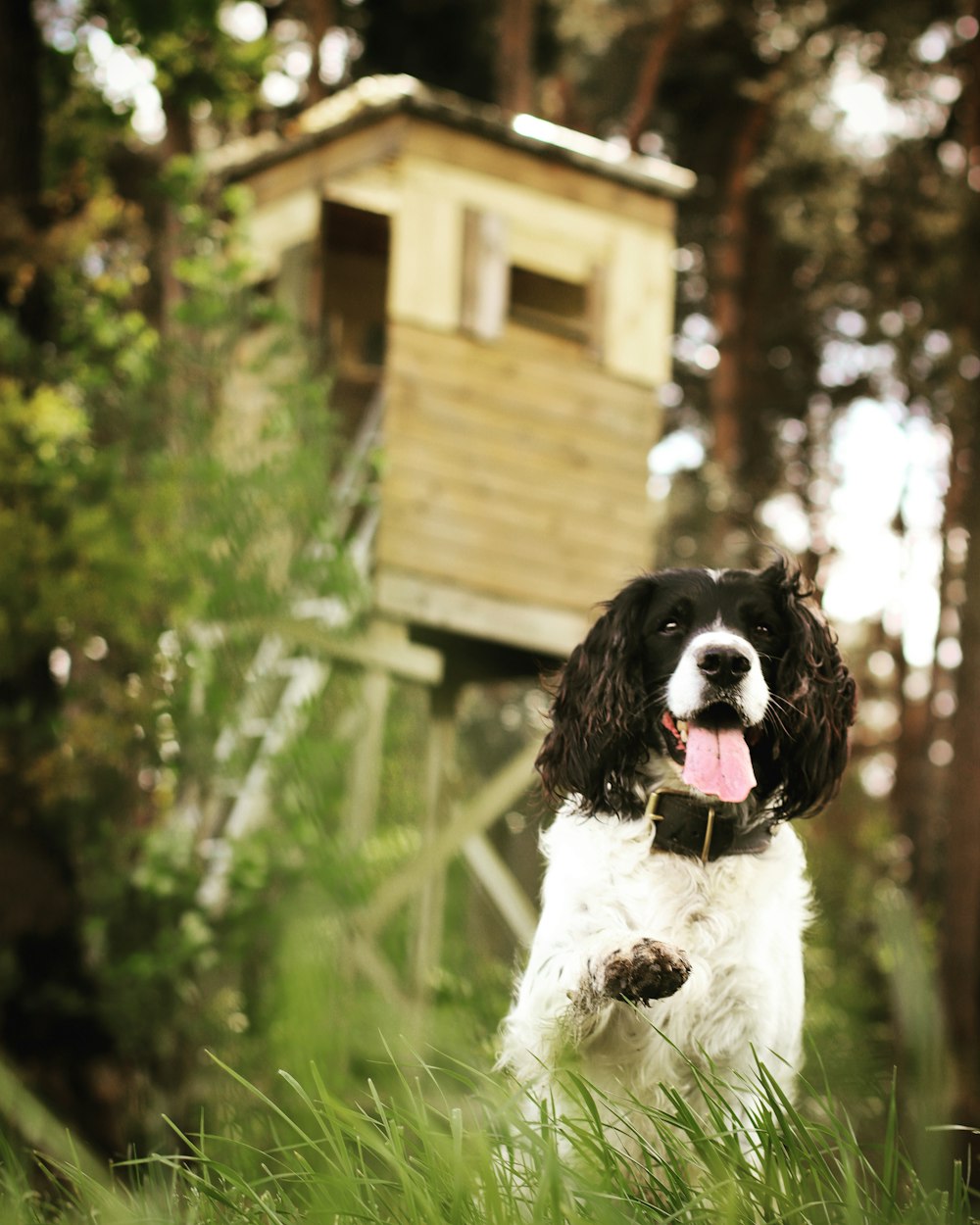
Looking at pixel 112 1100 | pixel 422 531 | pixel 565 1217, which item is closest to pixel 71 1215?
pixel 565 1217

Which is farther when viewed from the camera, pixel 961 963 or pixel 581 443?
pixel 961 963

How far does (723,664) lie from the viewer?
133 inches

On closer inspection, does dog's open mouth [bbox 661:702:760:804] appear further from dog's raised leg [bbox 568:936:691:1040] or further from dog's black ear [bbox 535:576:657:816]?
dog's raised leg [bbox 568:936:691:1040]

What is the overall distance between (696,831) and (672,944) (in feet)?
1.15

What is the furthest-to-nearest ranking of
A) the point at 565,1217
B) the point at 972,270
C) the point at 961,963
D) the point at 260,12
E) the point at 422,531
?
the point at 260,12, the point at 972,270, the point at 961,963, the point at 422,531, the point at 565,1217

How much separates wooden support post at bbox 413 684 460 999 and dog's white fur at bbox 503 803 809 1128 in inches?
314

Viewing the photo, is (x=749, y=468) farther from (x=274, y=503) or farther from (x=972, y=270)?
(x=274, y=503)

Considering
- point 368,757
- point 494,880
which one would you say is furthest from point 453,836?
point 368,757

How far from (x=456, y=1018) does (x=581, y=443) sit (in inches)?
331

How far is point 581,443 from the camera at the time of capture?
42.1 ft

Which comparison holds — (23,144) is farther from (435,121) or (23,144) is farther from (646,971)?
(646,971)

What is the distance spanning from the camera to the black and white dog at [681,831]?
3.22m

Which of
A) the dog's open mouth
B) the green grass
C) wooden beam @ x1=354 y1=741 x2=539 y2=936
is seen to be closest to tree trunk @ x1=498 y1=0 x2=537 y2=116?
wooden beam @ x1=354 y1=741 x2=539 y2=936

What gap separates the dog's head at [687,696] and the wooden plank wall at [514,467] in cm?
772
